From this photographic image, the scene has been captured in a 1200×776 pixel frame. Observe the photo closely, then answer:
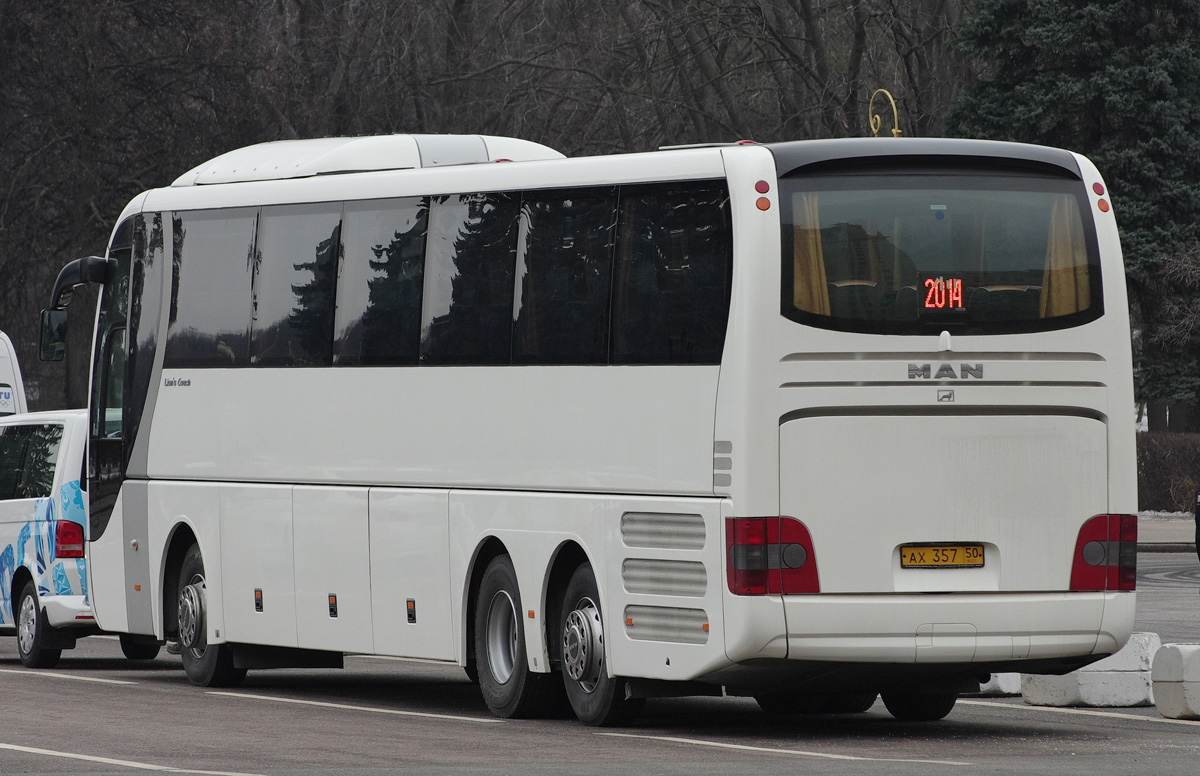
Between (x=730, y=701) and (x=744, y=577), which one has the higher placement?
(x=744, y=577)

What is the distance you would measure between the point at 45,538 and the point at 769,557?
9.03 m

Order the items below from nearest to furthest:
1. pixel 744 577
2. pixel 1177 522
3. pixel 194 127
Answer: pixel 744 577, pixel 194 127, pixel 1177 522

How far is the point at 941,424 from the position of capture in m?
12.4

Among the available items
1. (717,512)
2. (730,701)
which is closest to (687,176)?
(717,512)

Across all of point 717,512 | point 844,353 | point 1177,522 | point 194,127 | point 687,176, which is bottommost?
point 1177,522

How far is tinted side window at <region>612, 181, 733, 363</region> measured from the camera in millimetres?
12508

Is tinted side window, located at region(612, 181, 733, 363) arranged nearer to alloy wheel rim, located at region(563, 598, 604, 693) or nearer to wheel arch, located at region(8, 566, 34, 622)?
alloy wheel rim, located at region(563, 598, 604, 693)

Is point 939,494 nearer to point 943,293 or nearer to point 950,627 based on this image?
point 950,627

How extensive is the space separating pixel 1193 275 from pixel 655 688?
34.2 meters

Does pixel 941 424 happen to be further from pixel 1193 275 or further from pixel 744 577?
pixel 1193 275

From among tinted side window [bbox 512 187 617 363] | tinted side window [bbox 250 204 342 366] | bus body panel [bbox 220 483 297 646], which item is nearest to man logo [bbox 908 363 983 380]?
tinted side window [bbox 512 187 617 363]

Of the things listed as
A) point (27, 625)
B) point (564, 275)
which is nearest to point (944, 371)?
point (564, 275)

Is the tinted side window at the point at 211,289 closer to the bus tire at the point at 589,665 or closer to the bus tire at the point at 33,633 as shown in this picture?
the bus tire at the point at 33,633

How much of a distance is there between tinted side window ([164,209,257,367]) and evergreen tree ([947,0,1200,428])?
1134 inches
